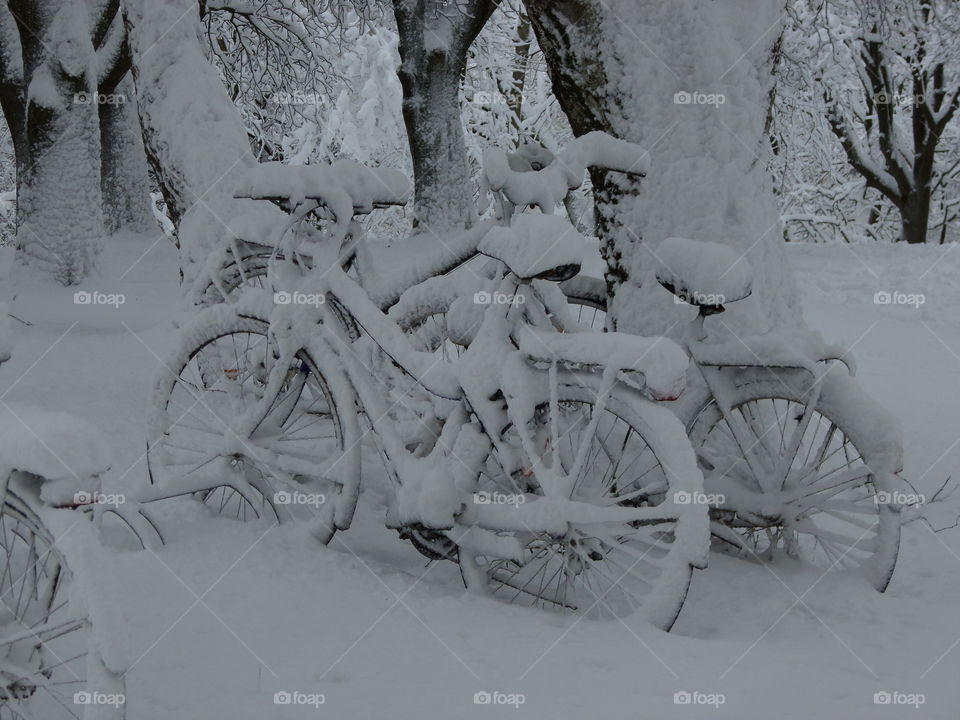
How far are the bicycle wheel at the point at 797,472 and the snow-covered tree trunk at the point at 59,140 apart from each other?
579 centimetres

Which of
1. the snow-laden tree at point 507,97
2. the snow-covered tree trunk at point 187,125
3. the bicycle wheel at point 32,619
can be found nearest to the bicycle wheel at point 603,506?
the bicycle wheel at point 32,619

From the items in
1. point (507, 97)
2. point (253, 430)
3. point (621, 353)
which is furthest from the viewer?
point (507, 97)

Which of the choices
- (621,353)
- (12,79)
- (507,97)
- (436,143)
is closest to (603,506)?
(621,353)

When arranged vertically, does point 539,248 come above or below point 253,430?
above

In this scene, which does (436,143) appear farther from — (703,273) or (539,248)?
(539,248)

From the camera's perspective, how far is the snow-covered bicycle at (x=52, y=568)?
192 cm

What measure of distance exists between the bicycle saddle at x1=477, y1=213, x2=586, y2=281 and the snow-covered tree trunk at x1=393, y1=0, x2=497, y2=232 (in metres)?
7.11

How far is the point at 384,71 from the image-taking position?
22156mm

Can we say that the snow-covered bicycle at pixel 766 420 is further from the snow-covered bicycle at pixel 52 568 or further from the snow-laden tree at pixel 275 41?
the snow-laden tree at pixel 275 41

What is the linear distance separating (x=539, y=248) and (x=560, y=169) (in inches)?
18.0

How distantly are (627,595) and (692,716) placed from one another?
70 cm

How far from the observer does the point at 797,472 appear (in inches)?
143

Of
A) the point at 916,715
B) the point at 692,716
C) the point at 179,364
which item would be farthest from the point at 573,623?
the point at 179,364

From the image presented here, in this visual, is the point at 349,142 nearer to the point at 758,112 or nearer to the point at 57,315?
the point at 57,315
